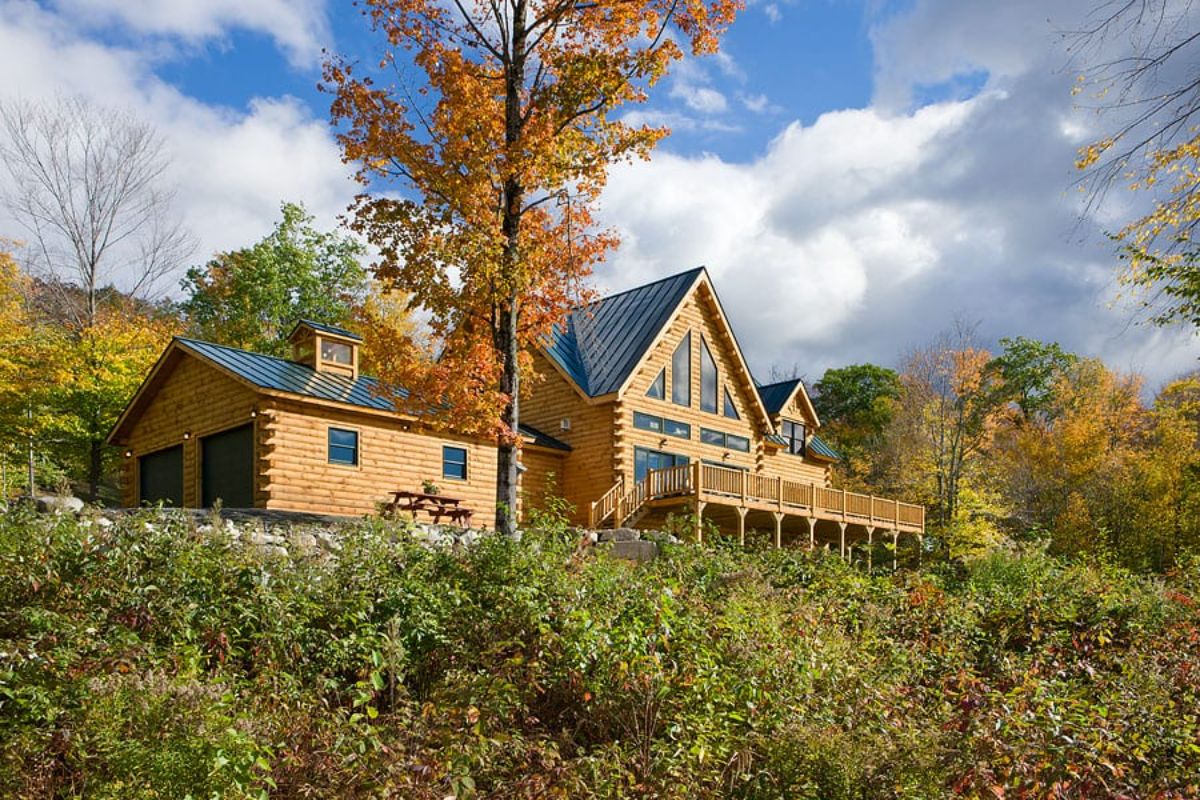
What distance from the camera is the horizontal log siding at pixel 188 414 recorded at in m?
18.3

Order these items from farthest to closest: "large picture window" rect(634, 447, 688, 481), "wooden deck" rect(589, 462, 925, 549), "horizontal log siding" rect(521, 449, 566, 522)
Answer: "large picture window" rect(634, 447, 688, 481)
"horizontal log siding" rect(521, 449, 566, 522)
"wooden deck" rect(589, 462, 925, 549)

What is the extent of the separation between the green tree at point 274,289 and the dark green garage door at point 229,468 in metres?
13.0

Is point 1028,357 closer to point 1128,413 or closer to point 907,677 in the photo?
point 1128,413

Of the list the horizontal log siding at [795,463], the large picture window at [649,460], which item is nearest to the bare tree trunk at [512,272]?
the large picture window at [649,460]


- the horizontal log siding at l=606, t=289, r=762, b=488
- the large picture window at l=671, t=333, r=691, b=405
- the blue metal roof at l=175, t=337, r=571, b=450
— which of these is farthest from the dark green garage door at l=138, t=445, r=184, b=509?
the large picture window at l=671, t=333, r=691, b=405

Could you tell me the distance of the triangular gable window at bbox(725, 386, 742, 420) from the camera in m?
27.1

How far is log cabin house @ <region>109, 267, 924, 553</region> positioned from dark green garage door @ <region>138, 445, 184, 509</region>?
5 centimetres

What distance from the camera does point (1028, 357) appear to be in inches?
1801

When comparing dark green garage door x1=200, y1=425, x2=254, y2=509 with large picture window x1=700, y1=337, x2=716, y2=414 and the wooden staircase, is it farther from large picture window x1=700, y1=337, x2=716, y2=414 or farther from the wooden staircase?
large picture window x1=700, y1=337, x2=716, y2=414

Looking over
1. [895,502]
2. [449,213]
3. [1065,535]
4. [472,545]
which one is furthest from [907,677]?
[1065,535]

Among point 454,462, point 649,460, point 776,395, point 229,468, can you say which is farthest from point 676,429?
point 229,468

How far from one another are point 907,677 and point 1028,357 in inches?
1674

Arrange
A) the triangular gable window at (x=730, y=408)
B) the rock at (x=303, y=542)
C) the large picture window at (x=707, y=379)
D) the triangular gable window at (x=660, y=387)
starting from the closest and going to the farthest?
the rock at (x=303, y=542) → the triangular gable window at (x=660, y=387) → the large picture window at (x=707, y=379) → the triangular gable window at (x=730, y=408)

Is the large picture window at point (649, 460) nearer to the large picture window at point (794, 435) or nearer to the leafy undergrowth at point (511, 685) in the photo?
the large picture window at point (794, 435)
